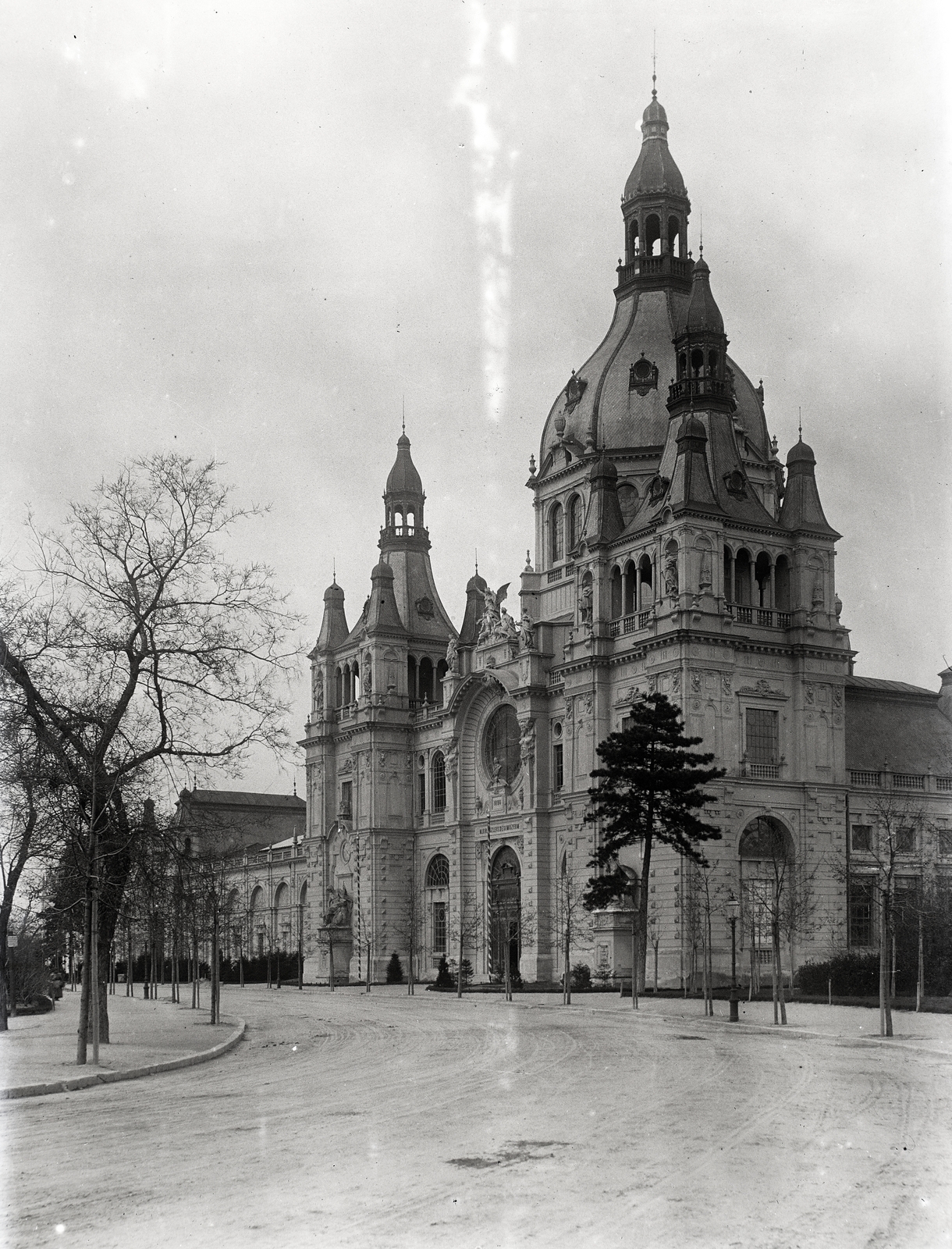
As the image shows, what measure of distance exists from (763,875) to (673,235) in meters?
38.7

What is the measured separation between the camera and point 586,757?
226 ft

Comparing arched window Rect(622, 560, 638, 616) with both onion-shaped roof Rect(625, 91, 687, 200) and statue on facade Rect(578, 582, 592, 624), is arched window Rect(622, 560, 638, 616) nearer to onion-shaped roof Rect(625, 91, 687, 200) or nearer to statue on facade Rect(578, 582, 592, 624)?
statue on facade Rect(578, 582, 592, 624)

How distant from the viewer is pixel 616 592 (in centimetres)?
7012

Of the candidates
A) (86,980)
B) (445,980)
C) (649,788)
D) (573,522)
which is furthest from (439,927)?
(86,980)

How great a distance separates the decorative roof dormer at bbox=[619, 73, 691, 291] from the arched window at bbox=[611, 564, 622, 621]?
20764 millimetres

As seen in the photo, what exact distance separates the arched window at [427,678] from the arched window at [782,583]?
110ft

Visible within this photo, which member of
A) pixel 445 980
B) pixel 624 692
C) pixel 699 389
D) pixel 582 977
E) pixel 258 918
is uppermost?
pixel 699 389

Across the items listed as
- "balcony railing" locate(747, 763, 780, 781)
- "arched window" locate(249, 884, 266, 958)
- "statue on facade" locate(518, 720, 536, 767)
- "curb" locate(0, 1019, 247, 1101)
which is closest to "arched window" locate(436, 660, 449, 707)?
"statue on facade" locate(518, 720, 536, 767)

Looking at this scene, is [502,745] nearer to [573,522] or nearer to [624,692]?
[573,522]

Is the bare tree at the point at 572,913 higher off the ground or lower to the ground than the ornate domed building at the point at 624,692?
lower

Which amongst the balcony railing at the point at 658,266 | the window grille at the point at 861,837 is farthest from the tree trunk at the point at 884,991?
the balcony railing at the point at 658,266

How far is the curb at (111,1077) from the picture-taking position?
70.1ft

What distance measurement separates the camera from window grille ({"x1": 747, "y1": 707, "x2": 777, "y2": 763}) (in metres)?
64.2

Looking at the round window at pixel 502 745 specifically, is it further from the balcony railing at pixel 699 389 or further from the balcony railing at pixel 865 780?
the balcony railing at pixel 699 389
